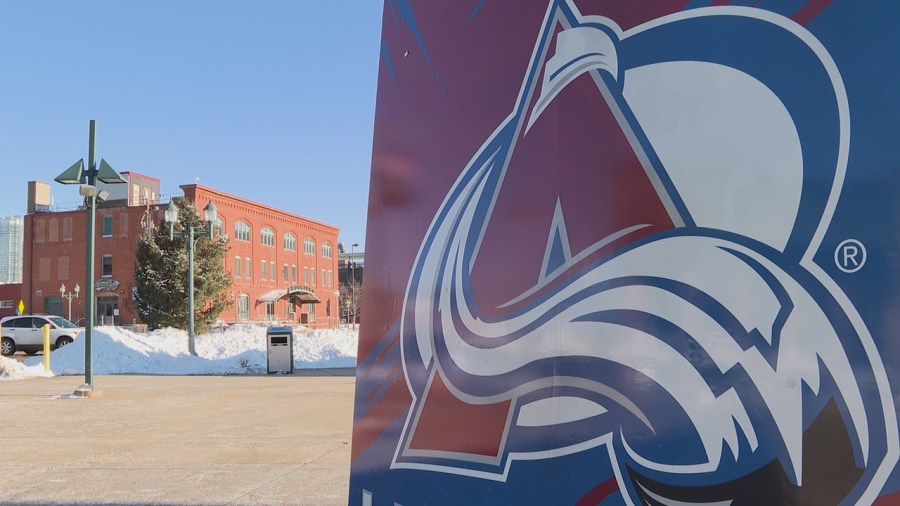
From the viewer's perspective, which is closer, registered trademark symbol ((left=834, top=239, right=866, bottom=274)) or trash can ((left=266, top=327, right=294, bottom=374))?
registered trademark symbol ((left=834, top=239, right=866, bottom=274))

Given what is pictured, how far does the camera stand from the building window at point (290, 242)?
67438 mm

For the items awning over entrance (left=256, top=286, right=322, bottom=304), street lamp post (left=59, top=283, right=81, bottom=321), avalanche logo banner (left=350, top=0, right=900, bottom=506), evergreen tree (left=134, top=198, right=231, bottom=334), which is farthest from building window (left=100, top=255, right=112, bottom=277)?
avalanche logo banner (left=350, top=0, right=900, bottom=506)

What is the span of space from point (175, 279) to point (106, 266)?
66.4 feet

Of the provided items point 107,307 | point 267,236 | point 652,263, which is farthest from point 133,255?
point 652,263

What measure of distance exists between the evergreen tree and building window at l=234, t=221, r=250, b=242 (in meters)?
17.8

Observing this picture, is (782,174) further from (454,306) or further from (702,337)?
(454,306)

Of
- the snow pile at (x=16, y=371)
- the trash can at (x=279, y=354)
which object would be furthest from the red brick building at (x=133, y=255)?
the trash can at (x=279, y=354)

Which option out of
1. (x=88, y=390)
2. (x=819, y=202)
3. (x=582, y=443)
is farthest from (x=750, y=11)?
(x=88, y=390)

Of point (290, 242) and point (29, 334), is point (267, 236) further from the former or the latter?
point (29, 334)

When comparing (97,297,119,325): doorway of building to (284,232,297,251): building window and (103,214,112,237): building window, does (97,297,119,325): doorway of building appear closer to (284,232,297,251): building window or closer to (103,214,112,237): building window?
(103,214,112,237): building window

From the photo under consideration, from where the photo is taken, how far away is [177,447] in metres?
8.16

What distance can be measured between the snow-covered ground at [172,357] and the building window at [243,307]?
30.5 m

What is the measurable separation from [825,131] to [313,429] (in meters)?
8.73

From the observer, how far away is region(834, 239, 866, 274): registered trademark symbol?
48.0 inches
